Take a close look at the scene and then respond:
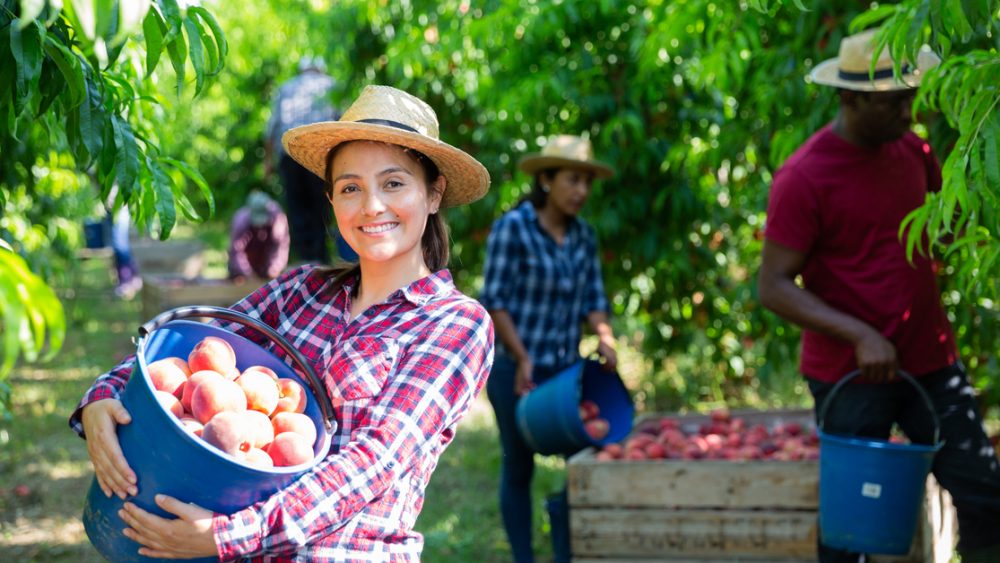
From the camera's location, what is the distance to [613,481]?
167 inches

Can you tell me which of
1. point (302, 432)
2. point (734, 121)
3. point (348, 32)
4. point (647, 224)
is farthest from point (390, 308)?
point (348, 32)

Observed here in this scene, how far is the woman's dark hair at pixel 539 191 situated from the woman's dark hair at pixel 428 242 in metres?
2.34

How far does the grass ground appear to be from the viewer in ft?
16.5

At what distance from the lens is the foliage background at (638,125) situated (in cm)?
238

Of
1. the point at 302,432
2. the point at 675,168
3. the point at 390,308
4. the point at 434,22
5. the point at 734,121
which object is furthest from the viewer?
the point at 434,22

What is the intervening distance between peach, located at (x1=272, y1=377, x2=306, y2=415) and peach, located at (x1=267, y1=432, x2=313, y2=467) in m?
0.09

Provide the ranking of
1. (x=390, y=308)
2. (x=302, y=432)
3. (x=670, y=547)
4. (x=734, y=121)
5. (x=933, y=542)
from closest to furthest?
1. (x=302, y=432)
2. (x=390, y=308)
3. (x=933, y=542)
4. (x=670, y=547)
5. (x=734, y=121)

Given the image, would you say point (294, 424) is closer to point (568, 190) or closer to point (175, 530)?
point (175, 530)

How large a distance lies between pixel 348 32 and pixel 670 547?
4.67m

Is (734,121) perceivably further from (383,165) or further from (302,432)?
(302,432)

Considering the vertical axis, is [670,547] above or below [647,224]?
below

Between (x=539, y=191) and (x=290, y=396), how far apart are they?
2.90 m

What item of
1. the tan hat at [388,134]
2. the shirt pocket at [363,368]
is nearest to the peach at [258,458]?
the shirt pocket at [363,368]

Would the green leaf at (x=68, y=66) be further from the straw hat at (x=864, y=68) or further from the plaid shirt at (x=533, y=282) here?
the plaid shirt at (x=533, y=282)
